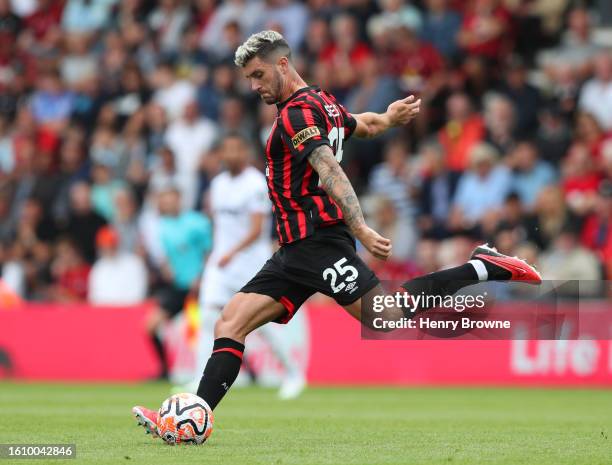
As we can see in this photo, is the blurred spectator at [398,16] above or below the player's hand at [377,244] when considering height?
above

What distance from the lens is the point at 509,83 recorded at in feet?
57.7

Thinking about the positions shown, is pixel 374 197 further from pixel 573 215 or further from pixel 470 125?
pixel 573 215

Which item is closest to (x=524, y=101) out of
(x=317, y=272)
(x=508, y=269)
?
(x=508, y=269)

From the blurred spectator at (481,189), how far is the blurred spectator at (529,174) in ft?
0.44

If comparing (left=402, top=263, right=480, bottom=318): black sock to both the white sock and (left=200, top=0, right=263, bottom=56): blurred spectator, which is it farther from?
(left=200, top=0, right=263, bottom=56): blurred spectator

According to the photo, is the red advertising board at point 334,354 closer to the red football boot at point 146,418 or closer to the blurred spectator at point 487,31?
the blurred spectator at point 487,31

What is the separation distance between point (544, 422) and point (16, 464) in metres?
4.63

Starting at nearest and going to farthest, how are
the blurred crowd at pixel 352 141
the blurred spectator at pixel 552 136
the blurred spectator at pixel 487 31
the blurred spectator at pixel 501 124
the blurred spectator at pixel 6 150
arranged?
1. the blurred crowd at pixel 352 141
2. the blurred spectator at pixel 552 136
3. the blurred spectator at pixel 501 124
4. the blurred spectator at pixel 487 31
5. the blurred spectator at pixel 6 150

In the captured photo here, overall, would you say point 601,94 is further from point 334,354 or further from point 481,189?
point 334,354

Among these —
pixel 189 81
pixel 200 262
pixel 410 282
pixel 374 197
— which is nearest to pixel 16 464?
pixel 410 282

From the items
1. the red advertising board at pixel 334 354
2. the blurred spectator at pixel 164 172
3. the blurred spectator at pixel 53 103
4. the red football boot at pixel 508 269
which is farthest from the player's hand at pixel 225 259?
the blurred spectator at pixel 53 103

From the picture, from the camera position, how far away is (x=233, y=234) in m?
13.3

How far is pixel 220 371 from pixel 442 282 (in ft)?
4.88

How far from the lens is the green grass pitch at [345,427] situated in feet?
23.7
